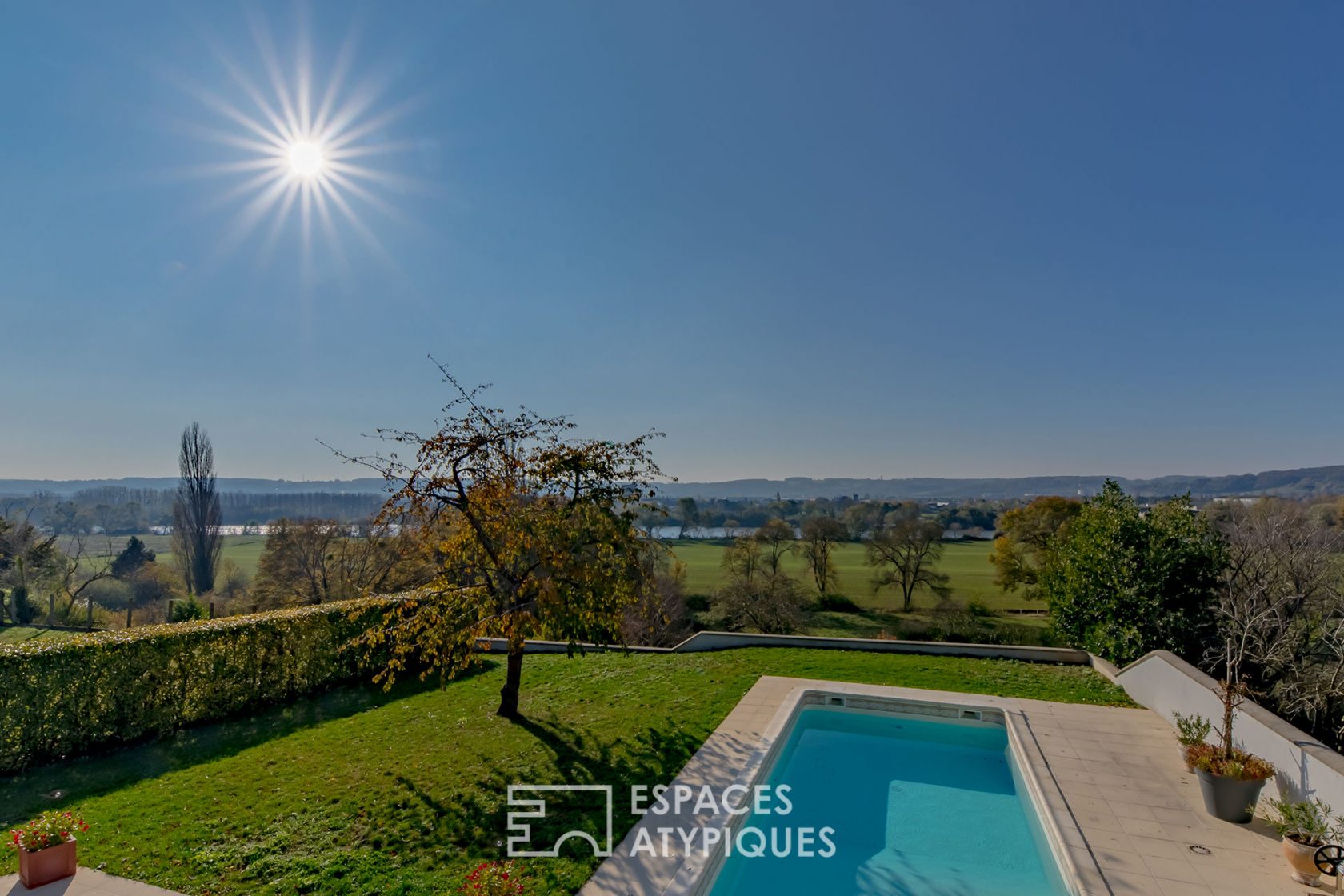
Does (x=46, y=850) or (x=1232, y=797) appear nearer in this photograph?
(x=46, y=850)

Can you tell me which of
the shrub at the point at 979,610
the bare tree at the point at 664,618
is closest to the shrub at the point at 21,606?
the bare tree at the point at 664,618

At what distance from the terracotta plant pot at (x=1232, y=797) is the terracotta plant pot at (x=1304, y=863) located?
0.79 m

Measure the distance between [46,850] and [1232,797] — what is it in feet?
34.4

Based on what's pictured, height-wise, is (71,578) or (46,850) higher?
(46,850)

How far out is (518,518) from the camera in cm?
860

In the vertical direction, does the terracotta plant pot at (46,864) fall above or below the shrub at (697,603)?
above

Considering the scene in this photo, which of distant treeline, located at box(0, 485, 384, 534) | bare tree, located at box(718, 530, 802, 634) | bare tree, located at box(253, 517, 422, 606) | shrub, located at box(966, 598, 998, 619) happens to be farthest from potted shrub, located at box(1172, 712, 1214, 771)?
distant treeline, located at box(0, 485, 384, 534)

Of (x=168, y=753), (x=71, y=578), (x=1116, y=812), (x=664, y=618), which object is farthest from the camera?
(x=71, y=578)

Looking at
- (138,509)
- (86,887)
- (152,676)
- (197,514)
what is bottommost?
(86,887)

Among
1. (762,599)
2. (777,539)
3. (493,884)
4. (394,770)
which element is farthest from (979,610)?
(493,884)

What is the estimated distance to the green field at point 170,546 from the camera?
48.4m

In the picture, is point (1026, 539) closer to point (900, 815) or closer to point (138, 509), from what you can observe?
point (900, 815)

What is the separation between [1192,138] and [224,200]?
17.7 meters

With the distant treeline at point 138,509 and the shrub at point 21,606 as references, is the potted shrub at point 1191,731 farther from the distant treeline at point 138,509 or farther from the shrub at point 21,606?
the distant treeline at point 138,509
